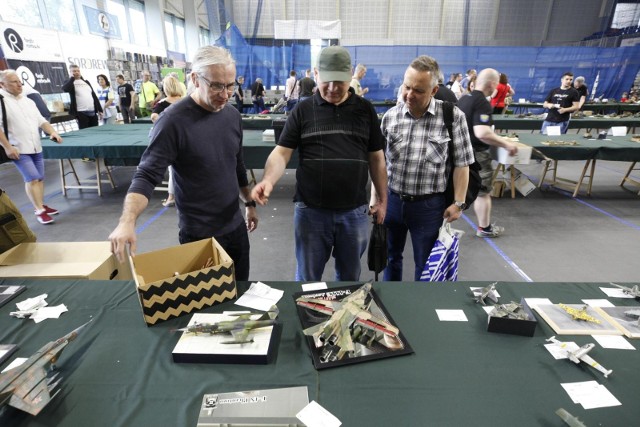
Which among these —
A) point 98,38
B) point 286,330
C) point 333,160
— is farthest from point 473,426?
point 98,38

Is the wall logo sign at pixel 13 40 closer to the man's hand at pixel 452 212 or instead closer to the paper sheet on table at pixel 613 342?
the man's hand at pixel 452 212

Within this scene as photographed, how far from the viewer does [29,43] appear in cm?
730

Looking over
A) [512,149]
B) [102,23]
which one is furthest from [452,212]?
[102,23]

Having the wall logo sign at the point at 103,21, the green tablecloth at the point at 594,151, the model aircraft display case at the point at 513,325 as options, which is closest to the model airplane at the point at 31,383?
the model aircraft display case at the point at 513,325

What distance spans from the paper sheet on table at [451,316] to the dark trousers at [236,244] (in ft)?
3.24

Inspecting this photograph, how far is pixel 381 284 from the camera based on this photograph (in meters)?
1.52

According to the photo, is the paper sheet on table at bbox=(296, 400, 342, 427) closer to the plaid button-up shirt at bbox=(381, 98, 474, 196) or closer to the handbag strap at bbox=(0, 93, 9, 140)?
the plaid button-up shirt at bbox=(381, 98, 474, 196)

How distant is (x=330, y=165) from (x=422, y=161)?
54 centimetres

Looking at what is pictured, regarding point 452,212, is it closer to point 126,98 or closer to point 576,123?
point 576,123

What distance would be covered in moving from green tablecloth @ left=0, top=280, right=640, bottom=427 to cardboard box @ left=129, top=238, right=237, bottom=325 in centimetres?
6

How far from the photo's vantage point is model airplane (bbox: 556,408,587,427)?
865mm

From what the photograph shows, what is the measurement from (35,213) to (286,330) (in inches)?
174

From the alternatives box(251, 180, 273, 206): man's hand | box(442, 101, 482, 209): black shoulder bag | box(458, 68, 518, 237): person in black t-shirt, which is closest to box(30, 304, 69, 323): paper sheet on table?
box(251, 180, 273, 206): man's hand

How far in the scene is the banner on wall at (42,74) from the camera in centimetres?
696
